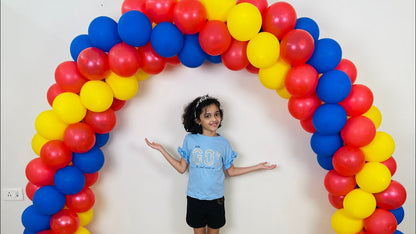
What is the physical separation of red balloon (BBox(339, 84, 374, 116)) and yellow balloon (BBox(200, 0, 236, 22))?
0.84m

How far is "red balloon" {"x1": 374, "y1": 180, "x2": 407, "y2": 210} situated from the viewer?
1818 mm

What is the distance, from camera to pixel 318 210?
231 centimetres

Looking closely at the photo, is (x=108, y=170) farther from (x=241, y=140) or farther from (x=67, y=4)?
(x=67, y=4)

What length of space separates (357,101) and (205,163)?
3.19ft

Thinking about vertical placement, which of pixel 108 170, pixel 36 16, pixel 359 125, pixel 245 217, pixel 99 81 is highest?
pixel 36 16

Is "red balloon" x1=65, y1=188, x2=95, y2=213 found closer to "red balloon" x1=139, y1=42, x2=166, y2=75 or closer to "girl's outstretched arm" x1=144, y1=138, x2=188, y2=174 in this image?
"girl's outstretched arm" x1=144, y1=138, x2=188, y2=174

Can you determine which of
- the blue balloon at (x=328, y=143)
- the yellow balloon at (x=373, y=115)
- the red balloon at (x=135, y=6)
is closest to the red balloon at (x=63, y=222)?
the red balloon at (x=135, y=6)

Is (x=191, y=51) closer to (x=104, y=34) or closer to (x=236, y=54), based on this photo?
(x=236, y=54)

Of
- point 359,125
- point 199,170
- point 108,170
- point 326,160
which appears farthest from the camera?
point 108,170

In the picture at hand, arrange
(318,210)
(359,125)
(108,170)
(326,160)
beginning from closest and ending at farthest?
(359,125) → (326,160) → (318,210) → (108,170)

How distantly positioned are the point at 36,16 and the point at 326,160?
2.27m

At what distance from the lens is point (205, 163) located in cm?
212

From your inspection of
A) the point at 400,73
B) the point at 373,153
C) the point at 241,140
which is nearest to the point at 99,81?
the point at 241,140

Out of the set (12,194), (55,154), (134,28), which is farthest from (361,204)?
(12,194)
